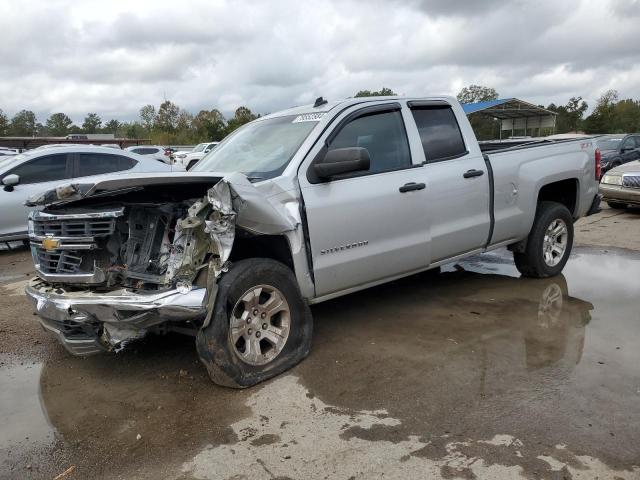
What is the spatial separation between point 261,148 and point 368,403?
230cm

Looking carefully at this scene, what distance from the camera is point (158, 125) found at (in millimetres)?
80562

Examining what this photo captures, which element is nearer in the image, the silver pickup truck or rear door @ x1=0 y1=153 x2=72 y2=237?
the silver pickup truck

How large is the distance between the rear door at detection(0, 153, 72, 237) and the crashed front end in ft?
16.9

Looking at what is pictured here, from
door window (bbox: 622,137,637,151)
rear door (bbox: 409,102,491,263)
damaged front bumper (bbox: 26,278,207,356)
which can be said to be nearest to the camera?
damaged front bumper (bbox: 26,278,207,356)

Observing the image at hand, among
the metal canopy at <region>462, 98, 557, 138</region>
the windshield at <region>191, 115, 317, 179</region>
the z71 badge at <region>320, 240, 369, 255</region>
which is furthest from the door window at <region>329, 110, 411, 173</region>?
the metal canopy at <region>462, 98, 557, 138</region>

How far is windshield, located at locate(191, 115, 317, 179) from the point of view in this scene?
169 inches

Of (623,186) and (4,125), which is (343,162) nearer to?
(623,186)

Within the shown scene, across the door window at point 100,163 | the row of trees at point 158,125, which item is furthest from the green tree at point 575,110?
the door window at point 100,163

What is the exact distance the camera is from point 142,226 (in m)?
3.81

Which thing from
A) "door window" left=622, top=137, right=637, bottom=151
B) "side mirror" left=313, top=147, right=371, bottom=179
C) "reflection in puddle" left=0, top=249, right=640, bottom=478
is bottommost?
"reflection in puddle" left=0, top=249, right=640, bottom=478

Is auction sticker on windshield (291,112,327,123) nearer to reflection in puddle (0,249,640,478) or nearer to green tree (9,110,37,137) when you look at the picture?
reflection in puddle (0,249,640,478)

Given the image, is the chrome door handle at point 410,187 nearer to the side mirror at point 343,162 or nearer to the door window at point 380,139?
the door window at point 380,139

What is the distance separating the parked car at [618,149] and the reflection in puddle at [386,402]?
13.4 m

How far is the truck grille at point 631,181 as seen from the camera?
1079cm
